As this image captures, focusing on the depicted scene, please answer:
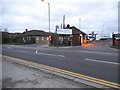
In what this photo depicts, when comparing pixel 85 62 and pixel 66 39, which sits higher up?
pixel 66 39

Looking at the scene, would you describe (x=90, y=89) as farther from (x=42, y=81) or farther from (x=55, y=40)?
(x=55, y=40)

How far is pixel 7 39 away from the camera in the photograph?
74.2 meters

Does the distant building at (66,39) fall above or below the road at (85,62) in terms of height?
above

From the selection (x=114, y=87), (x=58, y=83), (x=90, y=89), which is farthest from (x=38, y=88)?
(x=114, y=87)

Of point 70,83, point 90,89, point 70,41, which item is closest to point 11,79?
point 70,83

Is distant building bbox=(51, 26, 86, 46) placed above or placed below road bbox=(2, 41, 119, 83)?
above

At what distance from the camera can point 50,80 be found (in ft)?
23.2

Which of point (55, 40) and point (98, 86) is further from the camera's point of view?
point (55, 40)

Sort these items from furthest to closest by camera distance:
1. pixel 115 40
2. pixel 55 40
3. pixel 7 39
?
pixel 7 39
pixel 55 40
pixel 115 40

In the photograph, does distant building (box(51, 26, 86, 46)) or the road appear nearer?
the road

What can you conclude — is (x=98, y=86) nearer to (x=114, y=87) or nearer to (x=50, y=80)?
(x=114, y=87)

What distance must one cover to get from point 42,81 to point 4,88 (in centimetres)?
137

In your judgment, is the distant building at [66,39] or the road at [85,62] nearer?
the road at [85,62]

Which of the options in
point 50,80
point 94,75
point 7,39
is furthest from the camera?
point 7,39
